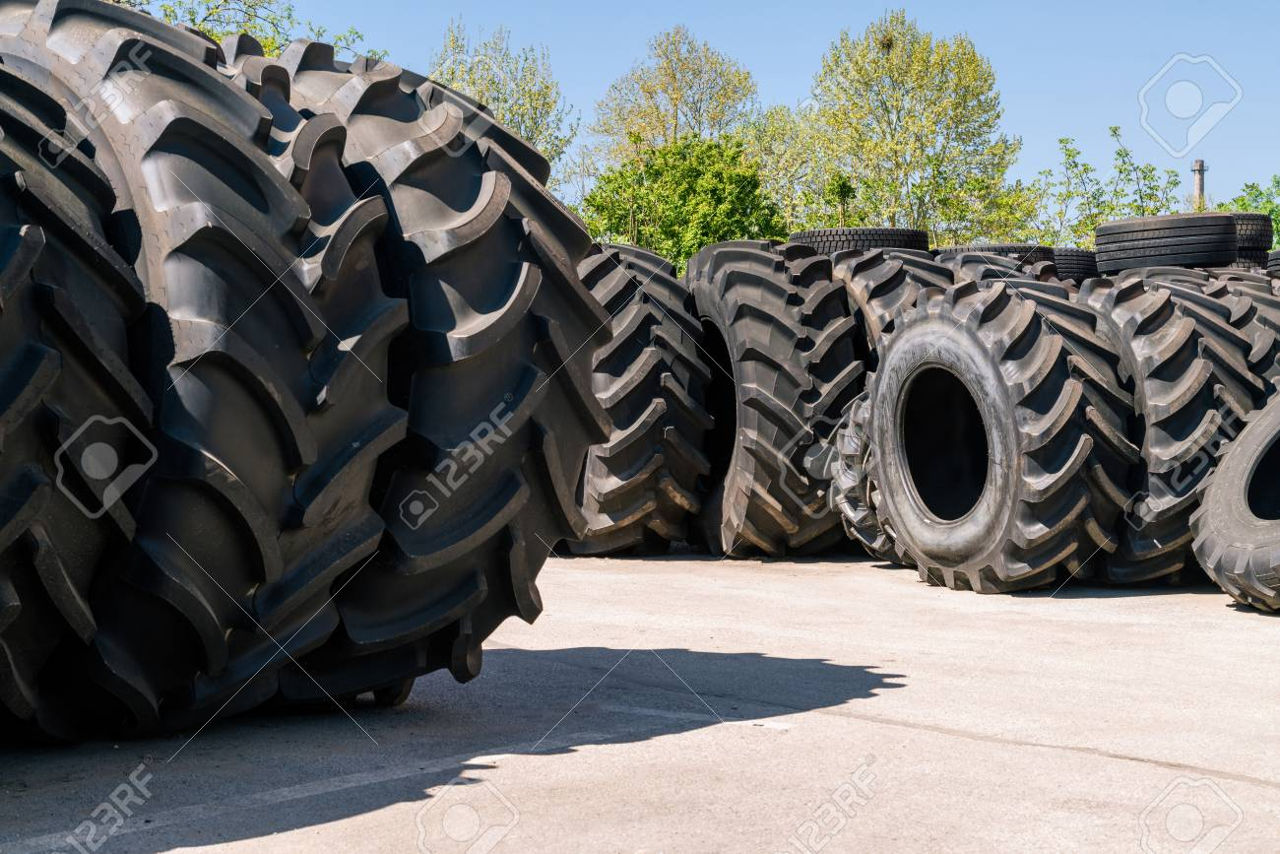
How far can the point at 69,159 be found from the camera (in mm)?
3307

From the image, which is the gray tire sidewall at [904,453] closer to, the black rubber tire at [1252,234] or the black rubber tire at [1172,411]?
the black rubber tire at [1172,411]

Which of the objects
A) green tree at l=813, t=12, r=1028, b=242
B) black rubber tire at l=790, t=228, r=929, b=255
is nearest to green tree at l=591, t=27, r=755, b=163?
green tree at l=813, t=12, r=1028, b=242

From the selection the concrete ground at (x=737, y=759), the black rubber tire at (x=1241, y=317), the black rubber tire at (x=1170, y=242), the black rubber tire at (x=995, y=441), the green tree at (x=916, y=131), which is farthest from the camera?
the green tree at (x=916, y=131)

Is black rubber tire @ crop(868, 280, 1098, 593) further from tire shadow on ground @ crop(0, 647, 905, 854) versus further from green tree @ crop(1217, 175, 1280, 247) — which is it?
green tree @ crop(1217, 175, 1280, 247)

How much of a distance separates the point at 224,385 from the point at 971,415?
21.6 feet

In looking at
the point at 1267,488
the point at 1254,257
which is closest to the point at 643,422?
the point at 1267,488

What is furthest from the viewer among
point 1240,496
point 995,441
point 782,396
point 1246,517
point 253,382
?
point 782,396

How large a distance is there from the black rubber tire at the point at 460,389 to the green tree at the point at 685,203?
84.1ft

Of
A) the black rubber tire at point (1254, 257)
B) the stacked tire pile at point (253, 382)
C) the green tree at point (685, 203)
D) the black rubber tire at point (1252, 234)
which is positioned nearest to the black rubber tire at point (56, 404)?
the stacked tire pile at point (253, 382)

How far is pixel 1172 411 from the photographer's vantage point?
739 centimetres

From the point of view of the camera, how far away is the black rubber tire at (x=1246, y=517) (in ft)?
21.0

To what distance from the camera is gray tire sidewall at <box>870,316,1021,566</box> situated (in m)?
7.48

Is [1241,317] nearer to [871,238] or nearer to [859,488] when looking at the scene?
[859,488]

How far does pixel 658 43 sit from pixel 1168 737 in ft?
156
